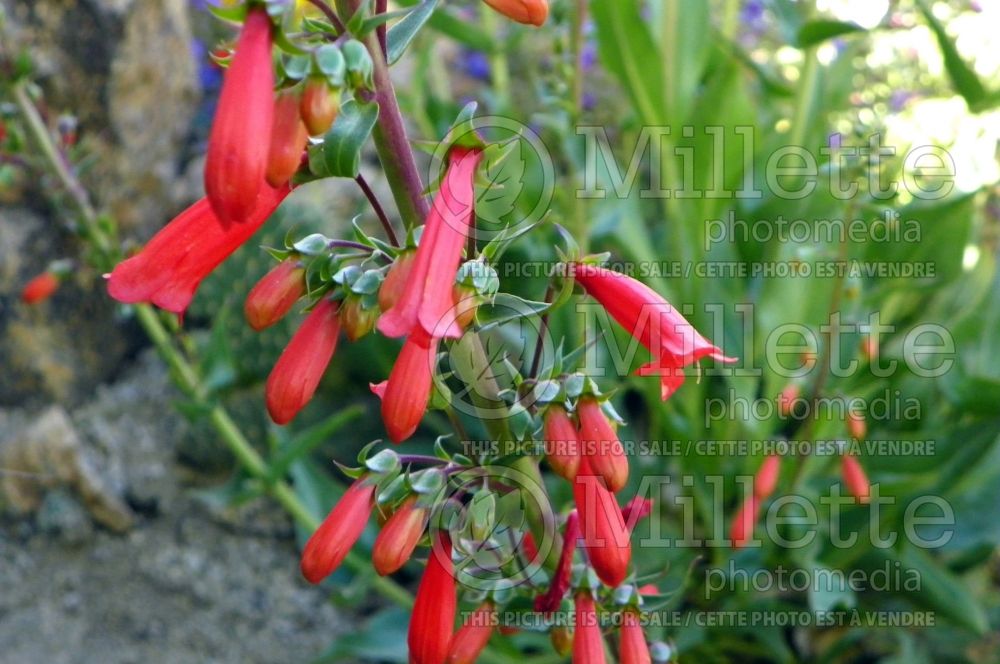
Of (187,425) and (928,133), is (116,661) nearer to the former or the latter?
(187,425)

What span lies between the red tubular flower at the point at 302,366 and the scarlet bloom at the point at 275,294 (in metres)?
0.04

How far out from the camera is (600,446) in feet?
3.73

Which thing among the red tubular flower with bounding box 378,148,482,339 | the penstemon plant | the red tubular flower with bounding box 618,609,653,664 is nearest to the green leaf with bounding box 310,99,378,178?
the penstemon plant

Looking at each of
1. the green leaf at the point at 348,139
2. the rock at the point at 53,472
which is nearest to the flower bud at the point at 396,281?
the green leaf at the point at 348,139

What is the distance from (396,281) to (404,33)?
1.08ft

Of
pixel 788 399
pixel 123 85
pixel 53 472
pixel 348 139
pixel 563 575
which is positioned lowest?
pixel 53 472

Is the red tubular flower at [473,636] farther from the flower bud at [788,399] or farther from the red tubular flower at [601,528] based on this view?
the flower bud at [788,399]

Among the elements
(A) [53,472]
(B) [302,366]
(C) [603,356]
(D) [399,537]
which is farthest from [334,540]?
(A) [53,472]

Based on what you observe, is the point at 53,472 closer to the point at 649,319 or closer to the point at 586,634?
the point at 586,634

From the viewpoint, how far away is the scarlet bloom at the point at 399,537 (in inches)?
44.3

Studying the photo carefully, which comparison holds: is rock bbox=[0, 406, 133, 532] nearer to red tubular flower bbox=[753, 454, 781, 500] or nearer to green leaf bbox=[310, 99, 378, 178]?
red tubular flower bbox=[753, 454, 781, 500]

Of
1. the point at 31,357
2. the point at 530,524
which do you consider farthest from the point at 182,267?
the point at 31,357

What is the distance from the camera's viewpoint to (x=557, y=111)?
9.44ft

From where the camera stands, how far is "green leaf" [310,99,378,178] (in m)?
1.04
